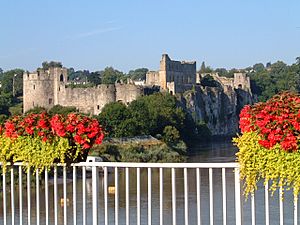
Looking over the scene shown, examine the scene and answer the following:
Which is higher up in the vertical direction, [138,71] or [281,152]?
[138,71]

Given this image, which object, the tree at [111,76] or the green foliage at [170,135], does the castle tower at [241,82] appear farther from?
the green foliage at [170,135]

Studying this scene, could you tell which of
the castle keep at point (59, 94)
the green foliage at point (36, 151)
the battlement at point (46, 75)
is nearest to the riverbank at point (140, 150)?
the castle keep at point (59, 94)

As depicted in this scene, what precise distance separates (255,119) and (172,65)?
6097cm

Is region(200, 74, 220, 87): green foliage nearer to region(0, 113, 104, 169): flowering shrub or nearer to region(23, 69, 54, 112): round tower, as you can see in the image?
region(23, 69, 54, 112): round tower

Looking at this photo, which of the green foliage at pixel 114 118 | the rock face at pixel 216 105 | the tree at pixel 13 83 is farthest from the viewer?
the tree at pixel 13 83

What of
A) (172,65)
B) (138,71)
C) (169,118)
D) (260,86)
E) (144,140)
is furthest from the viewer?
(138,71)

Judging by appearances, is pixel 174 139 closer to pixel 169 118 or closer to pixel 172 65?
pixel 169 118

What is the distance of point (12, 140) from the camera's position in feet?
19.7

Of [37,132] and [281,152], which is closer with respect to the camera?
[281,152]

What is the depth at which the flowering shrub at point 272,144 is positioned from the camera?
4812 mm

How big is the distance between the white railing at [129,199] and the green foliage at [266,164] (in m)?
0.10

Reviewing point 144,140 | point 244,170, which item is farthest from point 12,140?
point 144,140

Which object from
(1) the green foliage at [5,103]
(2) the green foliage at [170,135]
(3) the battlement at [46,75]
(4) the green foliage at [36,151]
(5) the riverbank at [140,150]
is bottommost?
(5) the riverbank at [140,150]

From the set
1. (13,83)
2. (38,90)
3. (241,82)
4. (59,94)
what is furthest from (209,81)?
(38,90)
